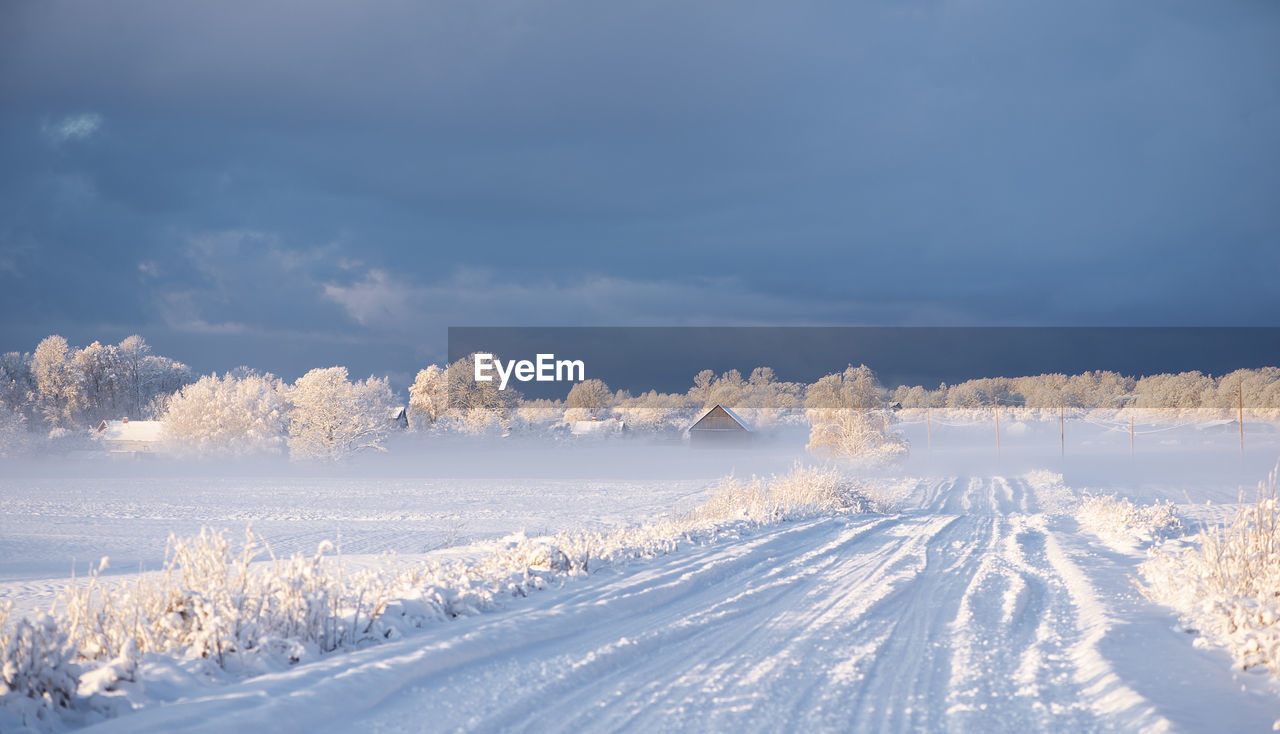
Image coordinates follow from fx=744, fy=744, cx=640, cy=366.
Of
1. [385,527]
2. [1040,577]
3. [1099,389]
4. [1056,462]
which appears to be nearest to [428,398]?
[385,527]

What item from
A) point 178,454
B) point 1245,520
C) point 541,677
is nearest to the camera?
point 541,677

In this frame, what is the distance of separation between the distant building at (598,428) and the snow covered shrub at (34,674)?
66762 millimetres

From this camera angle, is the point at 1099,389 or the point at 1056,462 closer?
the point at 1056,462

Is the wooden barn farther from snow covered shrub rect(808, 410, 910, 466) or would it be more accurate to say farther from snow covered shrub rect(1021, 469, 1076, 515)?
snow covered shrub rect(1021, 469, 1076, 515)

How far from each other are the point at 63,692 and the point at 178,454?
55176 mm

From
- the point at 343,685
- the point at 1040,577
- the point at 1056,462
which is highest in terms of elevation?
the point at 343,685

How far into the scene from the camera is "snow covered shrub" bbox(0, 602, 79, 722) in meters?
3.75

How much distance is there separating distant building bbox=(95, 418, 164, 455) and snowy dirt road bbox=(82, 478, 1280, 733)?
56.4m

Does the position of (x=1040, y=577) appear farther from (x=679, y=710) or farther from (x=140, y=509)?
(x=140, y=509)

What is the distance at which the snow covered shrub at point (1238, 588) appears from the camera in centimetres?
492

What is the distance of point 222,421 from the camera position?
51.8 meters

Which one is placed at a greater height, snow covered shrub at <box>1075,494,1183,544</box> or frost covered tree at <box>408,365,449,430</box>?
frost covered tree at <box>408,365,449,430</box>

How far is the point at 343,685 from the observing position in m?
4.34

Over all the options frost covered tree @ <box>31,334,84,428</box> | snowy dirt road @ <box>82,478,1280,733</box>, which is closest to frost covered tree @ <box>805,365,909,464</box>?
snowy dirt road @ <box>82,478,1280,733</box>
